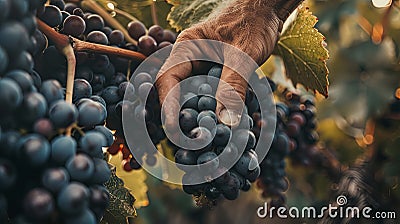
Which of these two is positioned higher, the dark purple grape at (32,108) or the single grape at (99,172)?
the dark purple grape at (32,108)

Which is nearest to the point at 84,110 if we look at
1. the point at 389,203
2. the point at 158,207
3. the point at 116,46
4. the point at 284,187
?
the point at 116,46

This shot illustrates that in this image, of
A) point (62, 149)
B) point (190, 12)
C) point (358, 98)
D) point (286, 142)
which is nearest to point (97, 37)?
point (190, 12)

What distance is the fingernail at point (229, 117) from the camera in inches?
25.3

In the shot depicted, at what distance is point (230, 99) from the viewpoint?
0.65 meters

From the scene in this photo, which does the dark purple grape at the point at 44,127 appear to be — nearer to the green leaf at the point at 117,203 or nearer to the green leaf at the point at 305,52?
the green leaf at the point at 117,203

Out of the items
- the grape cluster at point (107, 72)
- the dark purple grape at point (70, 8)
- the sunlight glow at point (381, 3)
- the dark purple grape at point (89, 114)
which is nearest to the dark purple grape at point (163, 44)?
the grape cluster at point (107, 72)

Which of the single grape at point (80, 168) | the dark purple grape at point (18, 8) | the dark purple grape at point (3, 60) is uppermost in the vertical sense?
the dark purple grape at point (18, 8)

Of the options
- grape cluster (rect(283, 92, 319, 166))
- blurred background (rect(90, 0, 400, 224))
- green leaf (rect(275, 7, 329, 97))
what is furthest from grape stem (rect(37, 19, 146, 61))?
blurred background (rect(90, 0, 400, 224))

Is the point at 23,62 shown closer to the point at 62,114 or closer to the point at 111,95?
the point at 62,114

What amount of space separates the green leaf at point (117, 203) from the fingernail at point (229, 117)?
0.15 metres

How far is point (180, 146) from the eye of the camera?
2.12 ft

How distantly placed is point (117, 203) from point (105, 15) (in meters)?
0.28

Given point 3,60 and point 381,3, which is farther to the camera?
point 381,3

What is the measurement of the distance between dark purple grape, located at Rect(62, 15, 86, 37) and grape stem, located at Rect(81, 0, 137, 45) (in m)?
0.14
